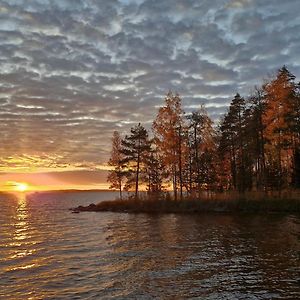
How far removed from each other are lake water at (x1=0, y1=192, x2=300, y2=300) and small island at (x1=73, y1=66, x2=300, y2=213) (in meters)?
20.1

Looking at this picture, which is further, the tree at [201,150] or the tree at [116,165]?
the tree at [116,165]

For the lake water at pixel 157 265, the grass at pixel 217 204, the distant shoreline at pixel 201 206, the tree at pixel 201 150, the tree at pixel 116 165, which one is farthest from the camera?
the tree at pixel 116 165

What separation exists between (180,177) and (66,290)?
42.7 meters

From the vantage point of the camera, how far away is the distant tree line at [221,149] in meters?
47.8

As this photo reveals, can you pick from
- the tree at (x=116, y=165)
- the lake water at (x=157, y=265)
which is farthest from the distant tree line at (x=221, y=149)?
the lake water at (x=157, y=265)

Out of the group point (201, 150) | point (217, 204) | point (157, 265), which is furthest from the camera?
point (201, 150)

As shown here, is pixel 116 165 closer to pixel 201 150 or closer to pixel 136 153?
pixel 136 153

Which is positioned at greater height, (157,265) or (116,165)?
(116,165)

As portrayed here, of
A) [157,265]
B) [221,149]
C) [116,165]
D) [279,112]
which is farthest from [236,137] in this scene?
[157,265]

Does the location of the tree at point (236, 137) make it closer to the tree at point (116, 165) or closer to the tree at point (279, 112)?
the tree at point (279, 112)

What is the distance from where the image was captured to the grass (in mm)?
45125

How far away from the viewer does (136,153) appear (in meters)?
63.8

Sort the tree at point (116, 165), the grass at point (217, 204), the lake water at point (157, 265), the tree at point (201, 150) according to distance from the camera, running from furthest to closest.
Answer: the tree at point (116, 165) < the tree at point (201, 150) < the grass at point (217, 204) < the lake water at point (157, 265)

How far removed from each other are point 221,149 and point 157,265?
159 feet
